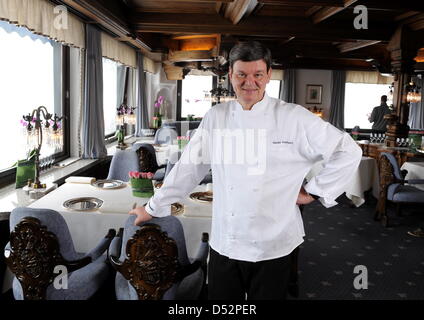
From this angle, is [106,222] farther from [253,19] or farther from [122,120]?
[253,19]

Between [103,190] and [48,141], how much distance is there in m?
0.59

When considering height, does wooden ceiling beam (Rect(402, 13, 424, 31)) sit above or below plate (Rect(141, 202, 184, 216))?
above

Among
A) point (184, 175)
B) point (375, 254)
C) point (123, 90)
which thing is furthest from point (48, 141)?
point (123, 90)

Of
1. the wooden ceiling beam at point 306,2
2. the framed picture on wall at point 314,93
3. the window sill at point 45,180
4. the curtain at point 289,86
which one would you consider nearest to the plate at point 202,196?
the window sill at point 45,180

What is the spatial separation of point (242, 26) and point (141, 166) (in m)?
2.51

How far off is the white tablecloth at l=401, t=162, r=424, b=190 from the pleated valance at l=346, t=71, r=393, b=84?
6894 mm

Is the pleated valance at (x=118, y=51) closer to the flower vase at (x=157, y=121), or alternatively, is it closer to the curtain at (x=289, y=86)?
the flower vase at (x=157, y=121)

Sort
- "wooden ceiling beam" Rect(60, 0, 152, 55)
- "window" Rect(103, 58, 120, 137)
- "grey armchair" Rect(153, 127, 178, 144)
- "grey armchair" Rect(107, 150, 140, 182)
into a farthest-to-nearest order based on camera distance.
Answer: "window" Rect(103, 58, 120, 137)
"grey armchair" Rect(153, 127, 178, 144)
"grey armchair" Rect(107, 150, 140, 182)
"wooden ceiling beam" Rect(60, 0, 152, 55)

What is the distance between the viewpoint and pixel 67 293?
210 cm

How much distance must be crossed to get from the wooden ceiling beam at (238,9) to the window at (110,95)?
2.69 meters

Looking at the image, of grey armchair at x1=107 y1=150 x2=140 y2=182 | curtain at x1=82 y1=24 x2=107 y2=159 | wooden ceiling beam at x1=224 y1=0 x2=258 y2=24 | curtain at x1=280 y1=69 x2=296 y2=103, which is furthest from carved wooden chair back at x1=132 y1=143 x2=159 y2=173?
curtain at x1=280 y1=69 x2=296 y2=103

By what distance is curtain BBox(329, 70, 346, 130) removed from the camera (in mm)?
11766

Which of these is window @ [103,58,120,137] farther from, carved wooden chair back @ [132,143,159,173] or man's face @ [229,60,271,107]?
man's face @ [229,60,271,107]
